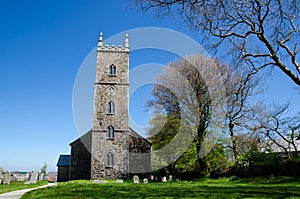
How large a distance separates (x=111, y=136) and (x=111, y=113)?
2208mm

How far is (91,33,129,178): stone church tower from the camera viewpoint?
26891 millimetres

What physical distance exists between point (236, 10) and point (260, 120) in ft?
43.9

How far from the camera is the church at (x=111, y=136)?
27.0 meters

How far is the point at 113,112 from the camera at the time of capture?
28.2 metres

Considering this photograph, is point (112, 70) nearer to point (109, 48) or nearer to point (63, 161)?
point (109, 48)

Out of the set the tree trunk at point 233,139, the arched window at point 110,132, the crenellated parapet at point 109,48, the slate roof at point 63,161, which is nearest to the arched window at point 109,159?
the arched window at point 110,132

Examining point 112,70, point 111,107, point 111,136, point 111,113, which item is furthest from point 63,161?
point 112,70

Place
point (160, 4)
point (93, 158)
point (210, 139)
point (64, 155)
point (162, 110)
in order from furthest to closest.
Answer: point (64, 155), point (93, 158), point (162, 110), point (210, 139), point (160, 4)

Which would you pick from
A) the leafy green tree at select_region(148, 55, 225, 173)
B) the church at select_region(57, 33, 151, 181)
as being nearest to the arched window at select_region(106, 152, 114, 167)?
the church at select_region(57, 33, 151, 181)

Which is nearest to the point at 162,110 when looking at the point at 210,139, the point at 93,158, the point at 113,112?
the point at 210,139

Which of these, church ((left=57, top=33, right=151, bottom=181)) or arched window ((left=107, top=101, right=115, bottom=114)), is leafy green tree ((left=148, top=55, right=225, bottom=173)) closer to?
church ((left=57, top=33, right=151, bottom=181))

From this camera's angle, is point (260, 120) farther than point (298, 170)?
Yes

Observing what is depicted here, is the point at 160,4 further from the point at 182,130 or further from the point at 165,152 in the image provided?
the point at 165,152

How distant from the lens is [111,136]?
90.4ft
